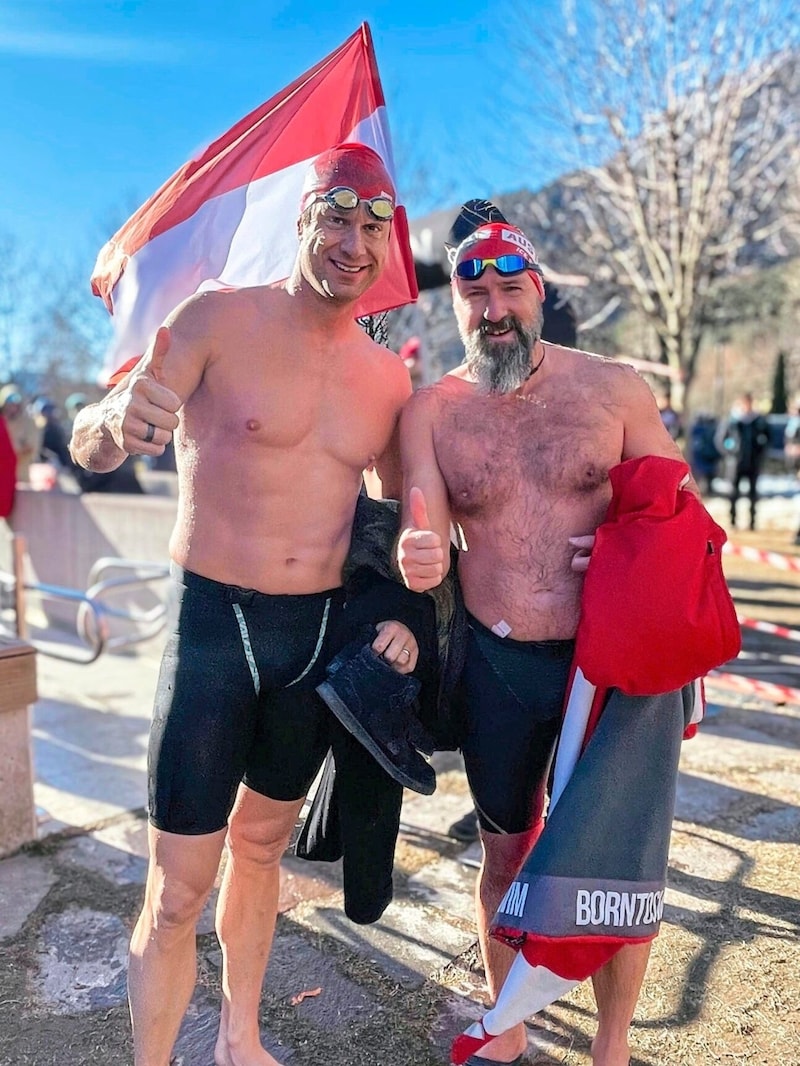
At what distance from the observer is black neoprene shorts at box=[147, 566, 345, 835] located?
1.98 m

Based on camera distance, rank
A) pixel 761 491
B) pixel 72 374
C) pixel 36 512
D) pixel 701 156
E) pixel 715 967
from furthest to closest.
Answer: pixel 72 374 < pixel 761 491 < pixel 701 156 < pixel 36 512 < pixel 715 967

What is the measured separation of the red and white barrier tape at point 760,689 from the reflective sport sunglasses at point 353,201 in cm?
375

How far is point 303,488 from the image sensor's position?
2082 mm

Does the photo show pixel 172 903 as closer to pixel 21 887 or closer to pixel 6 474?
pixel 21 887

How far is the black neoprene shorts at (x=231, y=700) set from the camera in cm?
198

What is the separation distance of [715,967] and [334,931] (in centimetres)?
122

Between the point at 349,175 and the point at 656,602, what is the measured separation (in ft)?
4.04

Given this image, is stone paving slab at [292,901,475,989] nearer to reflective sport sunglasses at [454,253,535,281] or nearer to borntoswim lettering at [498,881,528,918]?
borntoswim lettering at [498,881,528,918]

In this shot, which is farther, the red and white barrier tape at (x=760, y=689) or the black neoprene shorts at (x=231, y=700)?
the red and white barrier tape at (x=760, y=689)

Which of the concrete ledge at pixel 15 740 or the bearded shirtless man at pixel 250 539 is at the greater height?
the bearded shirtless man at pixel 250 539

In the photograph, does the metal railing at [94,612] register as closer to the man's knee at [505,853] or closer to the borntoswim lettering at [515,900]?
the man's knee at [505,853]

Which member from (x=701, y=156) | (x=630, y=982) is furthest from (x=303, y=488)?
(x=701, y=156)

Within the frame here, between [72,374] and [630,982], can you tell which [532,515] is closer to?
[630,982]

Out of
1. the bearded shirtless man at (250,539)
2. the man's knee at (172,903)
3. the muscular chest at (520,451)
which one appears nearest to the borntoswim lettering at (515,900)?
the bearded shirtless man at (250,539)
